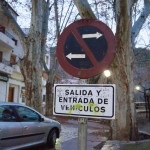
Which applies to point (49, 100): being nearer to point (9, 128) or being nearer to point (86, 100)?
point (9, 128)

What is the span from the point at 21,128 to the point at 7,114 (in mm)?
574

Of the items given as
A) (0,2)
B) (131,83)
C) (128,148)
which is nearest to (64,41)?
(128,148)

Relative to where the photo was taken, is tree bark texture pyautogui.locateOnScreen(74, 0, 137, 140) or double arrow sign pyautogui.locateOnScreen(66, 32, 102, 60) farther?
tree bark texture pyautogui.locateOnScreen(74, 0, 137, 140)

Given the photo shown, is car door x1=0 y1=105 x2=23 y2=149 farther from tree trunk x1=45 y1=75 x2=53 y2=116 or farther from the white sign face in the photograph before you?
tree trunk x1=45 y1=75 x2=53 y2=116

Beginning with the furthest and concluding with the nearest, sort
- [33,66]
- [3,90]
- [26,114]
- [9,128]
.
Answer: [3,90], [33,66], [26,114], [9,128]

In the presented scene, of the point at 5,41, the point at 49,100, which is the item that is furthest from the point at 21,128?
the point at 5,41

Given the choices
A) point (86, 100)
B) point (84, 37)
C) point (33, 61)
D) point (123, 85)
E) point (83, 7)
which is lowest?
point (86, 100)

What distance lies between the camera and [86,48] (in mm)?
2348

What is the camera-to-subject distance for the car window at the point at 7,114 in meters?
5.70

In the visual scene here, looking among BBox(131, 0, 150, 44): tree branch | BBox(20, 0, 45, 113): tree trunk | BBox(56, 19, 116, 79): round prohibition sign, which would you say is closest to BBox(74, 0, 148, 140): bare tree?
BBox(131, 0, 150, 44): tree branch

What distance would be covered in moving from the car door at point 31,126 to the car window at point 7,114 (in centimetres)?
25

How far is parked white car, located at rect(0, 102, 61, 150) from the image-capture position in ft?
18.3

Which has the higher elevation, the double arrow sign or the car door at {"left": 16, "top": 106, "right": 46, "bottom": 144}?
the double arrow sign

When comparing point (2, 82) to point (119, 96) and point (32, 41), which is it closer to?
point (32, 41)
